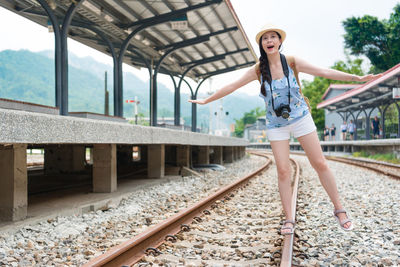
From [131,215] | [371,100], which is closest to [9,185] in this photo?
[131,215]

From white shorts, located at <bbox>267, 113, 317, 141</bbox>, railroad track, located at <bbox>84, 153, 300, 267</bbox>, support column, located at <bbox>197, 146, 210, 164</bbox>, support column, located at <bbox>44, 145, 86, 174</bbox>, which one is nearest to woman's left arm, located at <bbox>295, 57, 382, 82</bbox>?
white shorts, located at <bbox>267, 113, 317, 141</bbox>

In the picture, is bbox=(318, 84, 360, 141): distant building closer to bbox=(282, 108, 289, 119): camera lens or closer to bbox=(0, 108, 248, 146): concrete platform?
bbox=(0, 108, 248, 146): concrete platform

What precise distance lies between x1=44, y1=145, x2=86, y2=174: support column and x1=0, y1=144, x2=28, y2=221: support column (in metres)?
6.11

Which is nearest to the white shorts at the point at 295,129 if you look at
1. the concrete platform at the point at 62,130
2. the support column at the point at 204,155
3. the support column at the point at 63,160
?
the concrete platform at the point at 62,130

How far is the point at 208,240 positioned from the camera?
4023mm

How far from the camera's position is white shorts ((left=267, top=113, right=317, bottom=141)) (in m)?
3.32

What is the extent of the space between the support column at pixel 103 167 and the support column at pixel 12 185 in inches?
89.0

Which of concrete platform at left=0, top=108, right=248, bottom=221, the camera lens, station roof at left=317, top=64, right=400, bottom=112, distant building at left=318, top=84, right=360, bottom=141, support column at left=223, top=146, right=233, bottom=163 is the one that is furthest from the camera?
distant building at left=318, top=84, right=360, bottom=141

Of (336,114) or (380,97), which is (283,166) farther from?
(336,114)

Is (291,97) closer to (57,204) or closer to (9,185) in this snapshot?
(9,185)

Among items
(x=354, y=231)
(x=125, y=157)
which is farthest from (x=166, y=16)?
(x=354, y=231)

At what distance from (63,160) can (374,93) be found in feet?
48.1

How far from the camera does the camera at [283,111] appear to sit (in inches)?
127

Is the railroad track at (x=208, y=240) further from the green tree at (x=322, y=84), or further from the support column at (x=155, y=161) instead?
the green tree at (x=322, y=84)
